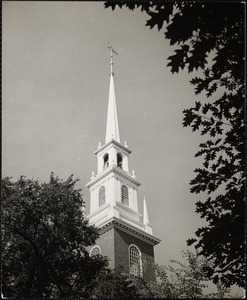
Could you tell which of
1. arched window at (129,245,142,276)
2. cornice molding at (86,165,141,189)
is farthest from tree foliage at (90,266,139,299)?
cornice molding at (86,165,141,189)

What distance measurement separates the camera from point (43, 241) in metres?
17.6

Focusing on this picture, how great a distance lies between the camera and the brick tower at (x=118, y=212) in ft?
108

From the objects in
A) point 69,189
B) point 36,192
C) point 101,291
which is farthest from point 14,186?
point 101,291

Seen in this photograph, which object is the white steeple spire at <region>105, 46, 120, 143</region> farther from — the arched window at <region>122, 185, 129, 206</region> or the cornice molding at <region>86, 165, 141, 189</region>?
the arched window at <region>122, 185, 129, 206</region>

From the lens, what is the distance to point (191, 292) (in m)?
19.7

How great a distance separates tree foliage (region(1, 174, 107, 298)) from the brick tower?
11.6m

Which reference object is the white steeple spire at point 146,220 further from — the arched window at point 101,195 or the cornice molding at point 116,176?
the arched window at point 101,195

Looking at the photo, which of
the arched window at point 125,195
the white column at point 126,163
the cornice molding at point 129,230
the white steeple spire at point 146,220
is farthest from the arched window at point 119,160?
the cornice molding at point 129,230

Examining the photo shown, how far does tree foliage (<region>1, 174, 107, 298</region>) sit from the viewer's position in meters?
16.6

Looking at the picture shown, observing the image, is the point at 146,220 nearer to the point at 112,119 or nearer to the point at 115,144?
the point at 115,144

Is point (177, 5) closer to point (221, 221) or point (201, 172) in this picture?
point (201, 172)

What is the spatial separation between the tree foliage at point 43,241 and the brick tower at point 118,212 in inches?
455

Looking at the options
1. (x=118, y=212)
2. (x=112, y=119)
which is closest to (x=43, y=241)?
(x=118, y=212)

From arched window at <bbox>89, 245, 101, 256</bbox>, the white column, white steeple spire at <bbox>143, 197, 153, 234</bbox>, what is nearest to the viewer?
arched window at <bbox>89, 245, 101, 256</bbox>
